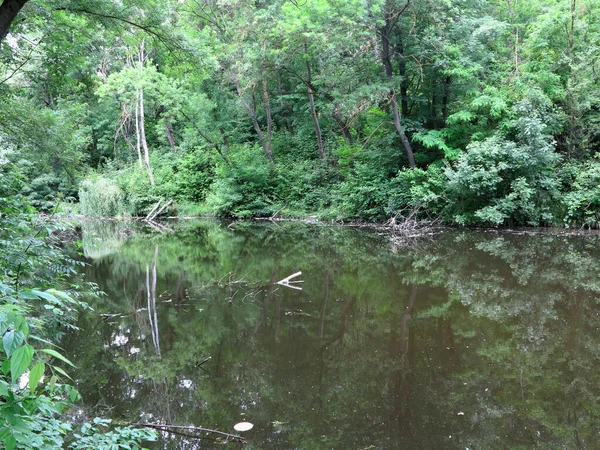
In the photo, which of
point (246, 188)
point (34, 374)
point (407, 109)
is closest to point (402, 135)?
point (407, 109)

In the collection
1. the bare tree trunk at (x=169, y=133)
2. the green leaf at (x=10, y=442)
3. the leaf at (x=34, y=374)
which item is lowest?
the green leaf at (x=10, y=442)

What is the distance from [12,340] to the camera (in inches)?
45.1

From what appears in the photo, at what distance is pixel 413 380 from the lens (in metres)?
4.11

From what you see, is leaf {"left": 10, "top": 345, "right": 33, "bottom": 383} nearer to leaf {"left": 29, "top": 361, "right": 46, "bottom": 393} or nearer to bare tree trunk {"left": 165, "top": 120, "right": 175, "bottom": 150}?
leaf {"left": 29, "top": 361, "right": 46, "bottom": 393}

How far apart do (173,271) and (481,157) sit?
1001 cm

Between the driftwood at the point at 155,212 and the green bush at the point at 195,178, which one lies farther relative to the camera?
the green bush at the point at 195,178

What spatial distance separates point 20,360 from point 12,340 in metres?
0.07

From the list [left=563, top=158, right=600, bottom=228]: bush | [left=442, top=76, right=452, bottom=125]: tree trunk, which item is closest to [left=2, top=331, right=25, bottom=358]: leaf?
[left=563, top=158, right=600, bottom=228]: bush

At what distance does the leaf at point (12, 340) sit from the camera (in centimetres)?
112

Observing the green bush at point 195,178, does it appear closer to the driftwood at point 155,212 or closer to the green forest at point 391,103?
the driftwood at point 155,212

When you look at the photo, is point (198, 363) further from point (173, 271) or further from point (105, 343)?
point (173, 271)

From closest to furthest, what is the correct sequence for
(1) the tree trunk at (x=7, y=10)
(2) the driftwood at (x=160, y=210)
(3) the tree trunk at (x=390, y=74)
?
(1) the tree trunk at (x=7, y=10), (3) the tree trunk at (x=390, y=74), (2) the driftwood at (x=160, y=210)

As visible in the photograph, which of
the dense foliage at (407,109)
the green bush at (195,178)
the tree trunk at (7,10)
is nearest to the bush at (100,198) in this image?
the dense foliage at (407,109)

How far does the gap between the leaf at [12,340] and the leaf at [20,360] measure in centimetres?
2
